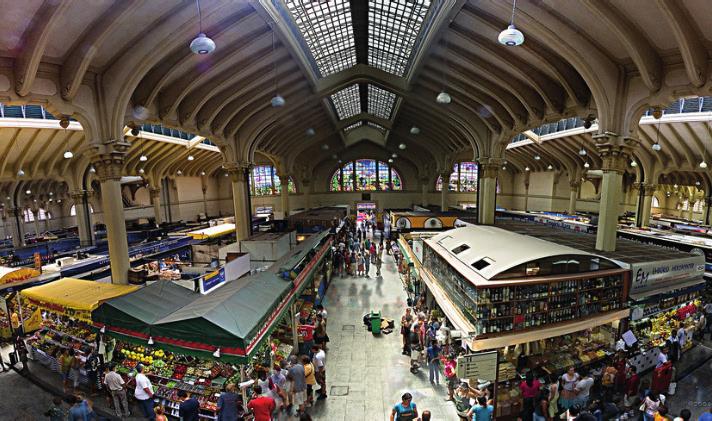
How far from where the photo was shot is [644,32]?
768cm

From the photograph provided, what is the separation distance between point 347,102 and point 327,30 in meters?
11.8

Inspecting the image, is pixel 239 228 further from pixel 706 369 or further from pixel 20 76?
pixel 706 369

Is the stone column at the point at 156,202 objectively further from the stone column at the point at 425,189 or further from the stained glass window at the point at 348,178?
the stone column at the point at 425,189

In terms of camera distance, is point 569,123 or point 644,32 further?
point 569,123

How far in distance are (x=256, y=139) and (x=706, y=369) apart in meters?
19.3

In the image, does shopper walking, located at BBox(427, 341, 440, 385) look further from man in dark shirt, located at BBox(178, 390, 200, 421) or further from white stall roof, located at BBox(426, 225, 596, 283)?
man in dark shirt, located at BBox(178, 390, 200, 421)

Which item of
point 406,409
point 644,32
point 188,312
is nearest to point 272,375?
point 188,312

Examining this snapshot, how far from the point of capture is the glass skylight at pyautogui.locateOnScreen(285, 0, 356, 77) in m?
11.2

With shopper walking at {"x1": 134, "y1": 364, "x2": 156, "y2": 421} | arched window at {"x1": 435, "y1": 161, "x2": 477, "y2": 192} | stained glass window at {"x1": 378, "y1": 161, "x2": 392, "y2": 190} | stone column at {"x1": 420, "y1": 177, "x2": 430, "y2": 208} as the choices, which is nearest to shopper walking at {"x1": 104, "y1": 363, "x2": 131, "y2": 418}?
shopper walking at {"x1": 134, "y1": 364, "x2": 156, "y2": 421}

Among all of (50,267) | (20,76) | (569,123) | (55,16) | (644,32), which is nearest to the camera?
(55,16)

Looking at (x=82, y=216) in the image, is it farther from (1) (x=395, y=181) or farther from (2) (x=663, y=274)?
(2) (x=663, y=274)

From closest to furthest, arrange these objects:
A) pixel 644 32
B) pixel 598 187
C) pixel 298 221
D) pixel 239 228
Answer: pixel 644 32, pixel 239 228, pixel 298 221, pixel 598 187

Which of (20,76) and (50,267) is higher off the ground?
(20,76)

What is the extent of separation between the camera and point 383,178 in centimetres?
3841
